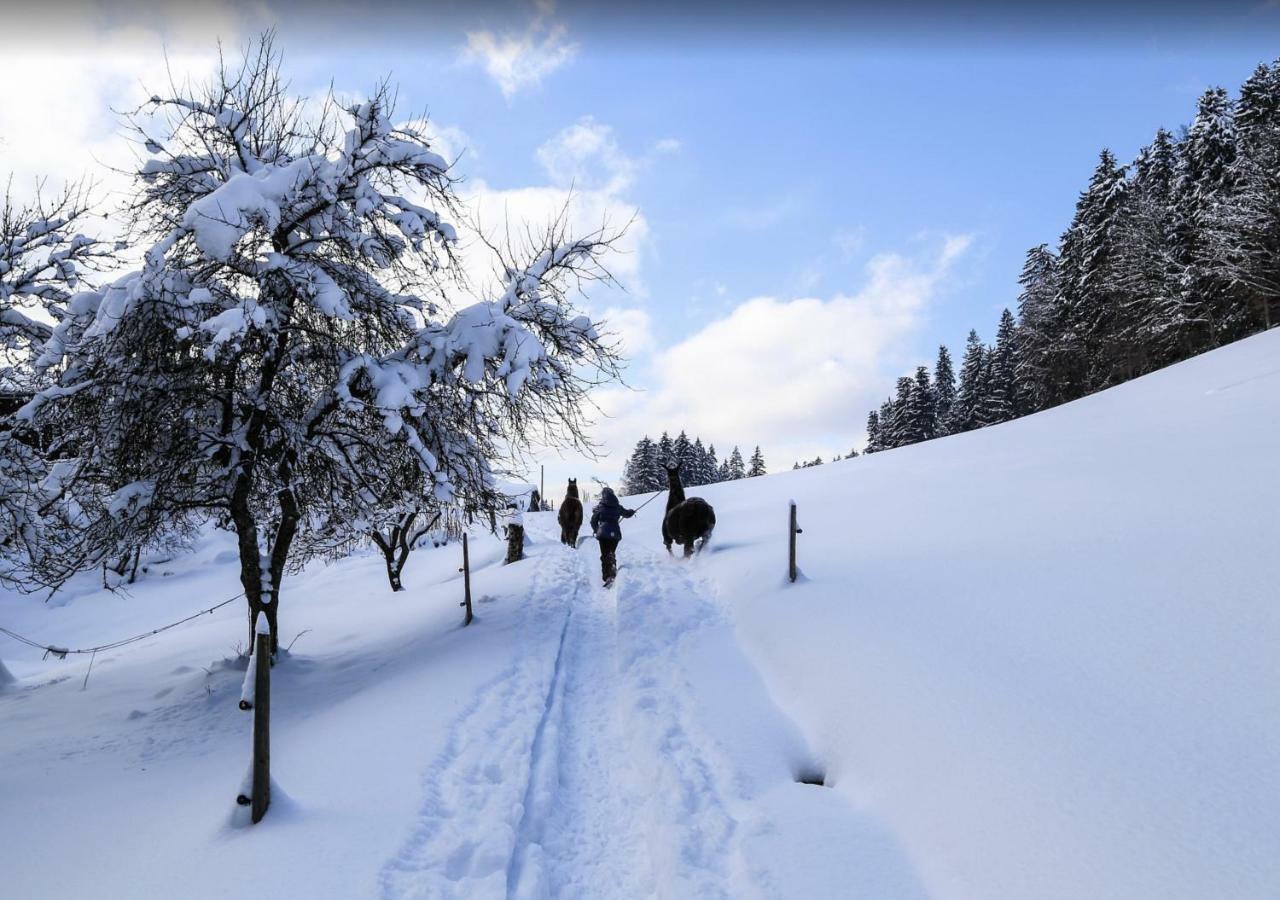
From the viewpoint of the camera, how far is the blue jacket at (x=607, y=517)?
11016 mm

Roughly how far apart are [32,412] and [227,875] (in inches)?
214

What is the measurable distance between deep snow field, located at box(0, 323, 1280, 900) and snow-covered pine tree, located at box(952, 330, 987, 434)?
125 ft

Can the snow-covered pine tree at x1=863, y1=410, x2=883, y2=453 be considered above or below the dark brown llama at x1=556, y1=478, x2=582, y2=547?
above

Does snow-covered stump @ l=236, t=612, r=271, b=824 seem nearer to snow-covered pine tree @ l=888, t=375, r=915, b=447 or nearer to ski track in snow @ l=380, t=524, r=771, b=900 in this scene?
ski track in snow @ l=380, t=524, r=771, b=900

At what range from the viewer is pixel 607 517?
36.5ft

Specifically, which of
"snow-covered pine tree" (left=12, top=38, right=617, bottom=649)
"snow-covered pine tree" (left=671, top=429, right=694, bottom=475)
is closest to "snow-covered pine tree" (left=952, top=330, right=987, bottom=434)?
"snow-covered pine tree" (left=671, top=429, right=694, bottom=475)

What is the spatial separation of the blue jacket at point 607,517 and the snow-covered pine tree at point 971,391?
4078 cm

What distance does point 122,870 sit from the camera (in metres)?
3.07

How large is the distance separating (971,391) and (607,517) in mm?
43316

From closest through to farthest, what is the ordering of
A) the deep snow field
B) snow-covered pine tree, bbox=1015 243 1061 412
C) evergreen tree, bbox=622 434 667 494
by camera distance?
the deep snow field → snow-covered pine tree, bbox=1015 243 1061 412 → evergreen tree, bbox=622 434 667 494

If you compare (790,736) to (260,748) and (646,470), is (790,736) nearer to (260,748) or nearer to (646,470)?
(260,748)

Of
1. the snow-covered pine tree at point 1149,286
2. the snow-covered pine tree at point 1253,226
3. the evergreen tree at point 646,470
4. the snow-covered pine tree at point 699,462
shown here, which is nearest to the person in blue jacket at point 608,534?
the snow-covered pine tree at point 1253,226

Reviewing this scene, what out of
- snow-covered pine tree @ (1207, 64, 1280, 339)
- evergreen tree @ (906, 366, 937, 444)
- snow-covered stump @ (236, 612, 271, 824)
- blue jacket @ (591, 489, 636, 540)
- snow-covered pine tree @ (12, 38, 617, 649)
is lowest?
snow-covered stump @ (236, 612, 271, 824)

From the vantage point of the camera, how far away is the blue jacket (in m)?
11.0
